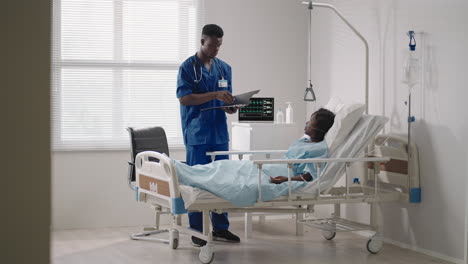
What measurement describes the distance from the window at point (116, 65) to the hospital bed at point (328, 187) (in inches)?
36.1

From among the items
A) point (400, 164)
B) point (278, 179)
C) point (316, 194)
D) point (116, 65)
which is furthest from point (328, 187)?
point (116, 65)

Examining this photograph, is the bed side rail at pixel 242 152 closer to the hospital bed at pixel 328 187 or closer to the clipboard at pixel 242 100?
the hospital bed at pixel 328 187

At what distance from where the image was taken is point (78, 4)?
561 centimetres

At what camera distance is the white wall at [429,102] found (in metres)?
4.23

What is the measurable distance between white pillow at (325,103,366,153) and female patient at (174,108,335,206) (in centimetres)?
6

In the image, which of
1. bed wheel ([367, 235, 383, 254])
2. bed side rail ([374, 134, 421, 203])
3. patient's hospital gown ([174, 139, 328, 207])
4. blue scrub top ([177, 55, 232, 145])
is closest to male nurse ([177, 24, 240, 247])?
blue scrub top ([177, 55, 232, 145])

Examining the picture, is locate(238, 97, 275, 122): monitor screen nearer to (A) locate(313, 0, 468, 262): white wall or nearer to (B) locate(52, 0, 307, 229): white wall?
(B) locate(52, 0, 307, 229): white wall

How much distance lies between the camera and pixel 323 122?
4.64 m

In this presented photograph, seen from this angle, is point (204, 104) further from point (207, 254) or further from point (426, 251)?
point (426, 251)

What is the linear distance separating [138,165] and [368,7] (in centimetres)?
222

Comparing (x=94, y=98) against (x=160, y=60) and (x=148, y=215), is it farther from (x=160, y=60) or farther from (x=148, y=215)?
(x=148, y=215)

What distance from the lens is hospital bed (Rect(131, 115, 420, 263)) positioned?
13.4ft

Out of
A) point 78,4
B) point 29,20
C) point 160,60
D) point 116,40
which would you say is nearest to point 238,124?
point 160,60

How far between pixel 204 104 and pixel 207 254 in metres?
1.17
